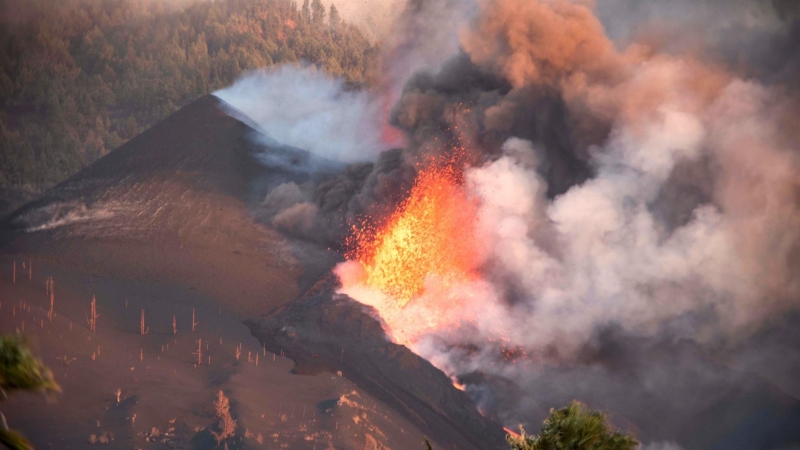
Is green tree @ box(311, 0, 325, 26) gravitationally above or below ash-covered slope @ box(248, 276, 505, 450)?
above

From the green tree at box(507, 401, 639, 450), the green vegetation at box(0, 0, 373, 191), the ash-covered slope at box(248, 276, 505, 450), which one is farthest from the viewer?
the green vegetation at box(0, 0, 373, 191)

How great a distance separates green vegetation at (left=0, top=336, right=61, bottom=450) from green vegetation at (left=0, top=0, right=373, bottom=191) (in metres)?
76.5

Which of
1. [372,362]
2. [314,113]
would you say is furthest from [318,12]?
[372,362]

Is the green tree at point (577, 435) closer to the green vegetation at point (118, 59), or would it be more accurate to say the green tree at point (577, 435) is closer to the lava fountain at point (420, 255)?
the lava fountain at point (420, 255)

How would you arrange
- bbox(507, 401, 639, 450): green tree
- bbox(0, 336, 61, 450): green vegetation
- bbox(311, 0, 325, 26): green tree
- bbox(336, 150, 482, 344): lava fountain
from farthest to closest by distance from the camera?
bbox(311, 0, 325, 26): green tree → bbox(336, 150, 482, 344): lava fountain → bbox(507, 401, 639, 450): green tree → bbox(0, 336, 61, 450): green vegetation

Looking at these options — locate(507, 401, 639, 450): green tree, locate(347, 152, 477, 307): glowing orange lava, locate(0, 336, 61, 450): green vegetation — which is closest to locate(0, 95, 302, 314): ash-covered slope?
locate(347, 152, 477, 307): glowing orange lava

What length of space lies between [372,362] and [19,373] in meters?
29.1

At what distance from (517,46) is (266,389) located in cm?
2494

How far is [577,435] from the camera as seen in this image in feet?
34.8

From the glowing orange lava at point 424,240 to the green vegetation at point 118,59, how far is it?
1794 inches

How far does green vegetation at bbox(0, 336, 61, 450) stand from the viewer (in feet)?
18.0

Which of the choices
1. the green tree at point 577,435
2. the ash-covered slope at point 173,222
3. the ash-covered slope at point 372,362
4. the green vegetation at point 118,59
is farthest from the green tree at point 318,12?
the green tree at point 577,435

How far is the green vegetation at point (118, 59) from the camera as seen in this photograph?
83312mm

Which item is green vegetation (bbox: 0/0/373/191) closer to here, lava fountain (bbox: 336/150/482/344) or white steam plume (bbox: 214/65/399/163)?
white steam plume (bbox: 214/65/399/163)
